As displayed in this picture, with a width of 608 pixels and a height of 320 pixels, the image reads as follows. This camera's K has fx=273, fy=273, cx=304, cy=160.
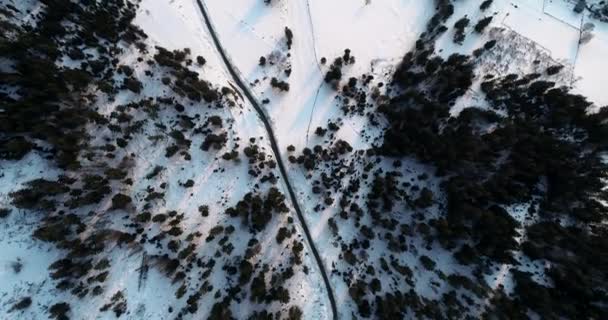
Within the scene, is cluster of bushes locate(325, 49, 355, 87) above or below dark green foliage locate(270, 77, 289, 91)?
above

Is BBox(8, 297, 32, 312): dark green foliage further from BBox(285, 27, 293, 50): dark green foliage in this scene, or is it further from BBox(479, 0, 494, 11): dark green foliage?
BBox(479, 0, 494, 11): dark green foliage

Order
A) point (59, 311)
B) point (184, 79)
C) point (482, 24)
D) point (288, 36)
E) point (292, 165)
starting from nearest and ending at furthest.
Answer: point (59, 311) < point (184, 79) < point (292, 165) < point (288, 36) < point (482, 24)

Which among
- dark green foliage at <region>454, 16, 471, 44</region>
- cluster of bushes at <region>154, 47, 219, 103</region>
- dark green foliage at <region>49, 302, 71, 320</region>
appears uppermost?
dark green foliage at <region>454, 16, 471, 44</region>

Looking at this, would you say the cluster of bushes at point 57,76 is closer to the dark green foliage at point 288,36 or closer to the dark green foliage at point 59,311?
the dark green foliage at point 59,311

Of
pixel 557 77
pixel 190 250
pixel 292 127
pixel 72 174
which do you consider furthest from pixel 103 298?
pixel 557 77

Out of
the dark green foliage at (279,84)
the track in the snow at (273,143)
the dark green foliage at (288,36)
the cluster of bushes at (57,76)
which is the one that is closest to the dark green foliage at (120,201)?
the cluster of bushes at (57,76)

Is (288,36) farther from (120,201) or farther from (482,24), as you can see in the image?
(120,201)

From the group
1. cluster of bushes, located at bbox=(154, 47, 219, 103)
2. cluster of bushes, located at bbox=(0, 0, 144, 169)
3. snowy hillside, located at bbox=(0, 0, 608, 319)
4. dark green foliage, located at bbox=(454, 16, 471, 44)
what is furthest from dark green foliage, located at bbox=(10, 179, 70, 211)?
dark green foliage, located at bbox=(454, 16, 471, 44)

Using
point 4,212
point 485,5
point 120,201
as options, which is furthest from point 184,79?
point 485,5

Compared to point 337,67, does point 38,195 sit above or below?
below
